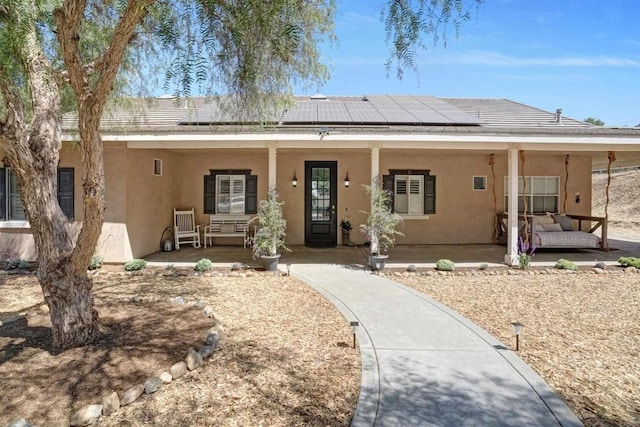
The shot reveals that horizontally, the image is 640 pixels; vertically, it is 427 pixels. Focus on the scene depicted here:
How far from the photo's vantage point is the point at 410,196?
38.1 feet

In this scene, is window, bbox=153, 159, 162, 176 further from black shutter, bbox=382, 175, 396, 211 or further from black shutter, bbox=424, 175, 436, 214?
black shutter, bbox=424, 175, 436, 214

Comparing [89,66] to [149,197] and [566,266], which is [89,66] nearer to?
[149,197]

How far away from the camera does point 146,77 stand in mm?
5492

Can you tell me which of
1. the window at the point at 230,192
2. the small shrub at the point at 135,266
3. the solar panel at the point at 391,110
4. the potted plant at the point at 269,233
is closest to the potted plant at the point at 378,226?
the potted plant at the point at 269,233

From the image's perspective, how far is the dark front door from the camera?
11.4 m

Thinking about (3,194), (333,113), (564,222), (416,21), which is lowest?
(564,222)

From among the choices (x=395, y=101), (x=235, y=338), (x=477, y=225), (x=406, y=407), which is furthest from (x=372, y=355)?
(x=395, y=101)

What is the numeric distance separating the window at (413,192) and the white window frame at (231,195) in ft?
14.4

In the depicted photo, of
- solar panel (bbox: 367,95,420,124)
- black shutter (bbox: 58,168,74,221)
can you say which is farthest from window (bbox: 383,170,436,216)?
black shutter (bbox: 58,168,74,221)

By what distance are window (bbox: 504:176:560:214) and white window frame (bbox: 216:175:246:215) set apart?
7903 mm

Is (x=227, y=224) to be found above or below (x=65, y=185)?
below

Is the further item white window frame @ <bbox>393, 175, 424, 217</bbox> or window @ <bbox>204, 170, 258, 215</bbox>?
white window frame @ <bbox>393, 175, 424, 217</bbox>

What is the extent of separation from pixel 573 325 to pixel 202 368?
436 centimetres

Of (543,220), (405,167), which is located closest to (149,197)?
(405,167)
